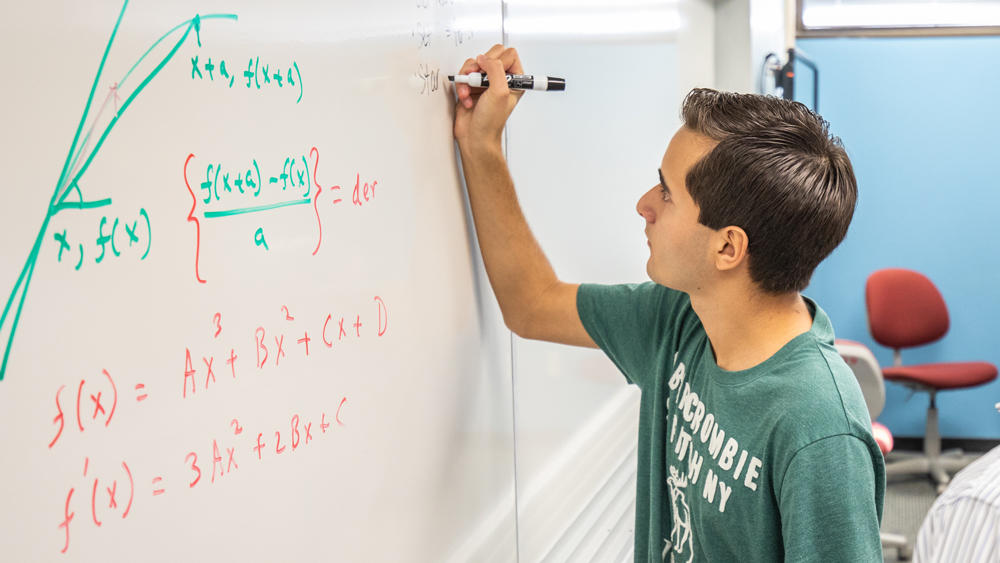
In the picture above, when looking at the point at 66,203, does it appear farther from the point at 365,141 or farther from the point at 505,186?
the point at 505,186

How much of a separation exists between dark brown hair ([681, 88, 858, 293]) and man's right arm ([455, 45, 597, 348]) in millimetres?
209

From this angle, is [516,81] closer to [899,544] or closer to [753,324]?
[753,324]

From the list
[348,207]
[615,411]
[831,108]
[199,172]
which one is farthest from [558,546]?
[831,108]

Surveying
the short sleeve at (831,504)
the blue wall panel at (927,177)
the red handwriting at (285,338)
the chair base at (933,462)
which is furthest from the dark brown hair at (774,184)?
the blue wall panel at (927,177)

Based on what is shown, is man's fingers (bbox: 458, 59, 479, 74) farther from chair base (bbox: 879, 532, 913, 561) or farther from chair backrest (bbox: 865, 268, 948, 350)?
chair backrest (bbox: 865, 268, 948, 350)

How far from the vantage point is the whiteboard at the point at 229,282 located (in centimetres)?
47

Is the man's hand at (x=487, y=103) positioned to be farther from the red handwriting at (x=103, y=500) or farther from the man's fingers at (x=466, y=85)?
the red handwriting at (x=103, y=500)

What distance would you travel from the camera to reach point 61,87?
18.6 inches

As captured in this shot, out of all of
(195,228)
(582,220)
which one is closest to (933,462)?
(582,220)

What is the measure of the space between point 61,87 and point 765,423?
2.36 feet

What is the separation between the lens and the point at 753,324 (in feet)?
Answer: 3.35

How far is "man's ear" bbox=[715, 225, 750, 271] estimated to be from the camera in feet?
3.26

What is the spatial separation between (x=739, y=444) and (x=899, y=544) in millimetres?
2410

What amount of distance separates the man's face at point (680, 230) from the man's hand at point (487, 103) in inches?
7.8
